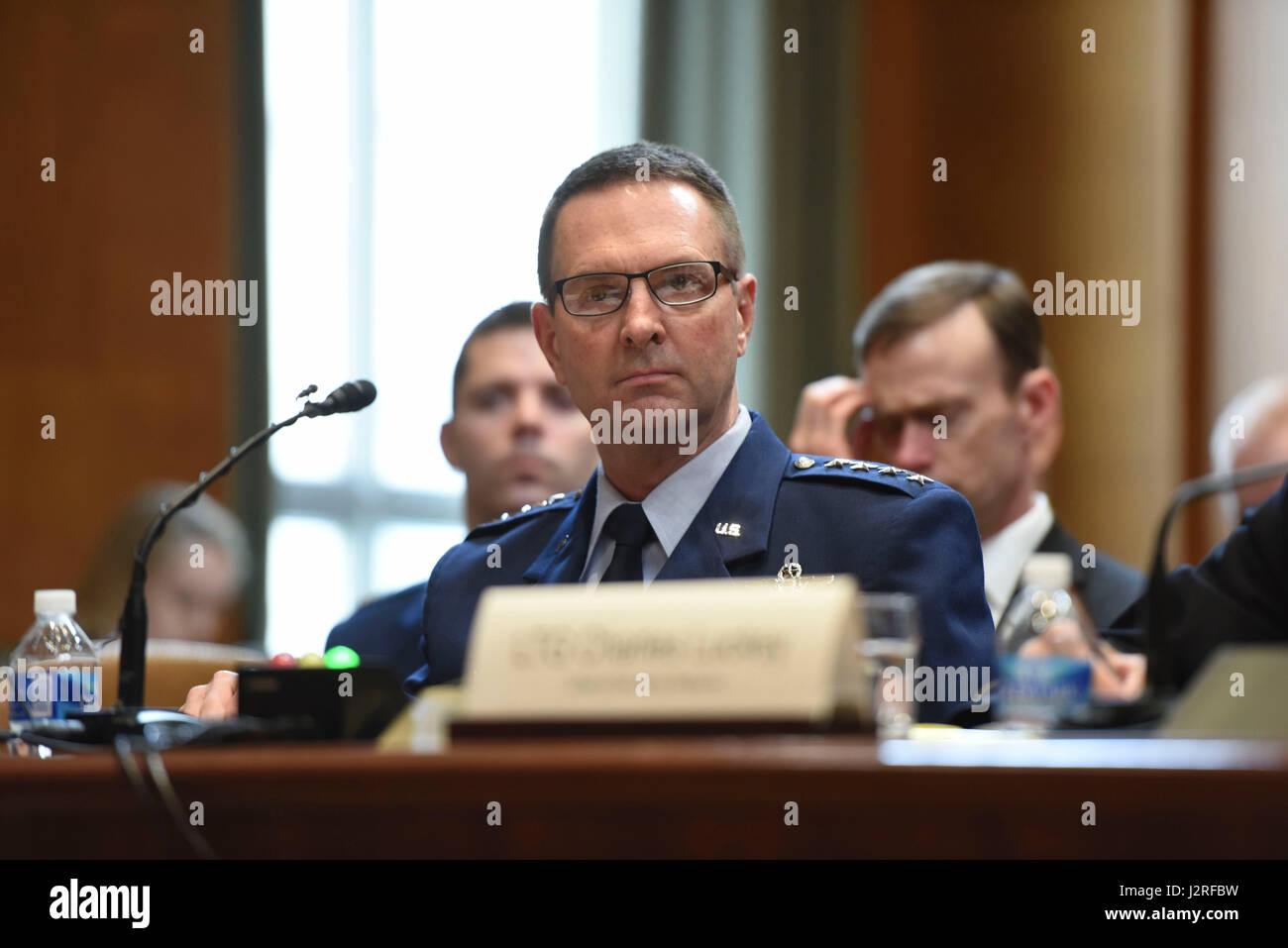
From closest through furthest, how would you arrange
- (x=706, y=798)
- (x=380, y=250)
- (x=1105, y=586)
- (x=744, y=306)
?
(x=706, y=798) → (x=744, y=306) → (x=1105, y=586) → (x=380, y=250)

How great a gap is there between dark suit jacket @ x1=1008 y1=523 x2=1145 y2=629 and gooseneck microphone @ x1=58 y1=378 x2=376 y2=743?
150 centimetres

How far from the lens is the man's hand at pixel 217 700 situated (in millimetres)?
1546

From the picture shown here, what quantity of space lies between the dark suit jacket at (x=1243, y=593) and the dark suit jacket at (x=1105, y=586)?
1.05 meters

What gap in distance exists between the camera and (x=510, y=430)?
3135 millimetres

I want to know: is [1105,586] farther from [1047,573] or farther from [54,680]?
[54,680]

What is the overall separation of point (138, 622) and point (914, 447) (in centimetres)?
192

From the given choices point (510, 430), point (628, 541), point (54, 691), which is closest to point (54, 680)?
point (54, 691)

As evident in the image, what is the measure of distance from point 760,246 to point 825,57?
0.80 metres

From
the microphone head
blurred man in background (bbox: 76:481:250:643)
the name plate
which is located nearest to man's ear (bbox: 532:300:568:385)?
the microphone head

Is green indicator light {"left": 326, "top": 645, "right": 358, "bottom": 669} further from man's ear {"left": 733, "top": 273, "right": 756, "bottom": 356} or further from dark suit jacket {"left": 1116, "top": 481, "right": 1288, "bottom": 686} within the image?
man's ear {"left": 733, "top": 273, "right": 756, "bottom": 356}

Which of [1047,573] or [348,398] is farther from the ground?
[348,398]

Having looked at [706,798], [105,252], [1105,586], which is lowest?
[1105,586]

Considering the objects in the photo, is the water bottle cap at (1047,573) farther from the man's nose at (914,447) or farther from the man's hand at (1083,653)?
the man's nose at (914,447)

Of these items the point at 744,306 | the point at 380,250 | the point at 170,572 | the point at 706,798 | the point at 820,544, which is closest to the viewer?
the point at 706,798
